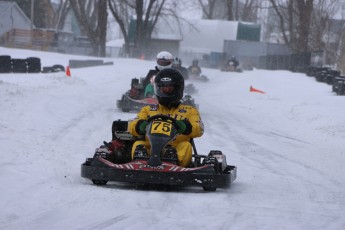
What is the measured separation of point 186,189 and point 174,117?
0.96 m

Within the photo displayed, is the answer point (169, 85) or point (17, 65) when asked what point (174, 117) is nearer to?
point (169, 85)

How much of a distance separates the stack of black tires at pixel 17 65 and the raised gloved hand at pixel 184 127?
19.0 metres

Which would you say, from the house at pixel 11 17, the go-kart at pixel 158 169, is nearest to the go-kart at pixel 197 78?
the go-kart at pixel 158 169

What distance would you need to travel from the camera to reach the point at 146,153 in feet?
27.9

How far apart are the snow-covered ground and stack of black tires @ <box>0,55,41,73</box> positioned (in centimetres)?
443

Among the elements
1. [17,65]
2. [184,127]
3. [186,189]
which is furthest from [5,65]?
[186,189]

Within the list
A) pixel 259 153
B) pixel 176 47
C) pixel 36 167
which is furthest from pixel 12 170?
pixel 176 47

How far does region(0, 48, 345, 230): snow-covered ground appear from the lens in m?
6.66

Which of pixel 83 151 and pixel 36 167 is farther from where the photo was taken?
pixel 83 151

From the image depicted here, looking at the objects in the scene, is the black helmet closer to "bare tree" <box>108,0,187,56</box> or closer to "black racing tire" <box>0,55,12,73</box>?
"black racing tire" <box>0,55,12,73</box>

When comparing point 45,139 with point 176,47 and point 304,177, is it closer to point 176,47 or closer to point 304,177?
point 304,177

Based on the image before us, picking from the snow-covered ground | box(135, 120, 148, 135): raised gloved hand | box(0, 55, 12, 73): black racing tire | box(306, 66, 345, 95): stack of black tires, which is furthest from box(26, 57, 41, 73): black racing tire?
box(135, 120, 148, 135): raised gloved hand

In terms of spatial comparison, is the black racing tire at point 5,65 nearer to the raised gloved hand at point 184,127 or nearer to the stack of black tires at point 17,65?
the stack of black tires at point 17,65

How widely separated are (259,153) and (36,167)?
14.1 feet
